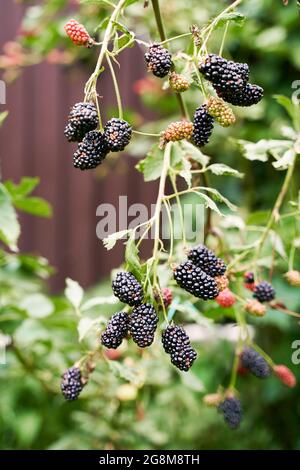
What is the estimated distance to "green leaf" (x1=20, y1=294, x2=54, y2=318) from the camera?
1.56 m

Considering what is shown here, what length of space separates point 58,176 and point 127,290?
268cm

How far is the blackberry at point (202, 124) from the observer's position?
95cm

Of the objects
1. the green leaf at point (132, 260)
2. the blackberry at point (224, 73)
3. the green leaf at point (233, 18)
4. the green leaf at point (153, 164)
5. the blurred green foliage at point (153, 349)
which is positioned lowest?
the blurred green foliage at point (153, 349)

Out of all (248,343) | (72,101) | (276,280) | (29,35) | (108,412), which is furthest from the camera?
(72,101)

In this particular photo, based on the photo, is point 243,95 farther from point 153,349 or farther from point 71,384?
point 153,349

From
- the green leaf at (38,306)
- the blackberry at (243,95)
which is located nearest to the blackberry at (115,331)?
the blackberry at (243,95)

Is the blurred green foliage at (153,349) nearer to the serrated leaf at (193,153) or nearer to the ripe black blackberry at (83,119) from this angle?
the serrated leaf at (193,153)

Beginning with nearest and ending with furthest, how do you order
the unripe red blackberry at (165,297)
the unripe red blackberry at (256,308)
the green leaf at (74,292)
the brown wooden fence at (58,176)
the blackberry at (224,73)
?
1. the blackberry at (224,73)
2. the unripe red blackberry at (165,297)
3. the unripe red blackberry at (256,308)
4. the green leaf at (74,292)
5. the brown wooden fence at (58,176)

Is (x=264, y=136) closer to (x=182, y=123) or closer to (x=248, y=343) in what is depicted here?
(x=248, y=343)

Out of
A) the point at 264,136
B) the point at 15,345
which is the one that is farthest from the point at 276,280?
the point at 15,345

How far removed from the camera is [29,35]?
2.21 m

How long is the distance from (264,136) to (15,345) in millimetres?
1065

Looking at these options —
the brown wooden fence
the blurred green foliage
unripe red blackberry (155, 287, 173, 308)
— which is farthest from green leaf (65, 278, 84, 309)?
the brown wooden fence

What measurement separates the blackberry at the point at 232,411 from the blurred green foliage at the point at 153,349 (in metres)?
0.14
